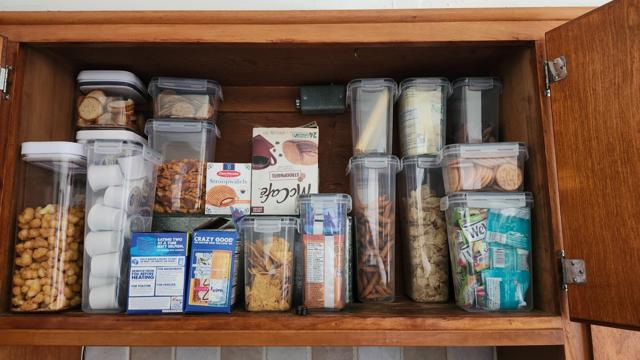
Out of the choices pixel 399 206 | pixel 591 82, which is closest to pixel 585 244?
pixel 591 82

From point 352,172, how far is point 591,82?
0.50 meters

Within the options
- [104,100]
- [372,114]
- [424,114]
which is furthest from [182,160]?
[424,114]

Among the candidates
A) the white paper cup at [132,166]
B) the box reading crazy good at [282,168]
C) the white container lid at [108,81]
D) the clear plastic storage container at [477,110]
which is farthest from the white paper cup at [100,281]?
the clear plastic storage container at [477,110]

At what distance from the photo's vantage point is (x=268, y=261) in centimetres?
86

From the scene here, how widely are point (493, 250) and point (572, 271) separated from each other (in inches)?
5.6

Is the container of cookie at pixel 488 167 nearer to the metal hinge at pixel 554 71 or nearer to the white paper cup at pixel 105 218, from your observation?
the metal hinge at pixel 554 71

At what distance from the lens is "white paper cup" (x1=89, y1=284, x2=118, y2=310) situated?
83 centimetres

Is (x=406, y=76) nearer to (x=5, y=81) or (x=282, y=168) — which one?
(x=282, y=168)

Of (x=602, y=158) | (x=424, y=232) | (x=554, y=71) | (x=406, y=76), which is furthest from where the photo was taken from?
(x=406, y=76)

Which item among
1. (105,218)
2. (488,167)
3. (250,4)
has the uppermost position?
(250,4)

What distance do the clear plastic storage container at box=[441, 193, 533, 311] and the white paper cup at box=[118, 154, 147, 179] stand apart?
690mm

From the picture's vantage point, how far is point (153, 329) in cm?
76

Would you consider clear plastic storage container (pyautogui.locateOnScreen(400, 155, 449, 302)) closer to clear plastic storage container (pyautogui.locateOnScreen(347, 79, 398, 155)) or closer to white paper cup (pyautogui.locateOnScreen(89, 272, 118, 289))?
clear plastic storage container (pyautogui.locateOnScreen(347, 79, 398, 155))

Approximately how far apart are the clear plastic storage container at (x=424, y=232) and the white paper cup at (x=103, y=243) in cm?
65
